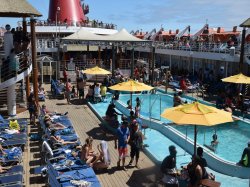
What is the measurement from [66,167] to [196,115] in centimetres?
334

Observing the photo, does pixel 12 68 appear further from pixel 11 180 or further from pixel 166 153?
pixel 11 180

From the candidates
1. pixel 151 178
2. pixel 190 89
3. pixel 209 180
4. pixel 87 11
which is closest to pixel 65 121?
pixel 151 178

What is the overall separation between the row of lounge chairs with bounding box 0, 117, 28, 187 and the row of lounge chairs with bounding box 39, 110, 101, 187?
0.69 meters

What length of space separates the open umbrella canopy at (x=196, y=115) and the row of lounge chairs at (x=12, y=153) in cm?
381

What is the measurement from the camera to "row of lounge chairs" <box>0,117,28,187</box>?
7352 mm

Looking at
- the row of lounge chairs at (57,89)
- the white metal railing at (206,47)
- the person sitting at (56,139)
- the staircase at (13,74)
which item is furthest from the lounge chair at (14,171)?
the white metal railing at (206,47)

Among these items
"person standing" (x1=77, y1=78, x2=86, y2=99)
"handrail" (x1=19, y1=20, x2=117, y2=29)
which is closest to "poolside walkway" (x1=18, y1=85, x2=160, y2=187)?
"person standing" (x1=77, y1=78, x2=86, y2=99)

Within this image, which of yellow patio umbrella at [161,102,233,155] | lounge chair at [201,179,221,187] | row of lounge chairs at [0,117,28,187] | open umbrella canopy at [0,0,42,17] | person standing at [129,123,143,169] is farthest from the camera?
open umbrella canopy at [0,0,42,17]

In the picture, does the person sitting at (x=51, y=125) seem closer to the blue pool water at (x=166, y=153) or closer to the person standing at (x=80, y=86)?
the blue pool water at (x=166, y=153)

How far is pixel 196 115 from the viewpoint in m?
7.88

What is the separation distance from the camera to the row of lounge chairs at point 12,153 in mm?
7352

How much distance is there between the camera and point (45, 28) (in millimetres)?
34594

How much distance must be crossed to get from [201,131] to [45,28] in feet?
82.6

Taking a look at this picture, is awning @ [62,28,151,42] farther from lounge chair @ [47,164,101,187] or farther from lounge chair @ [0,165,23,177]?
lounge chair @ [47,164,101,187]
